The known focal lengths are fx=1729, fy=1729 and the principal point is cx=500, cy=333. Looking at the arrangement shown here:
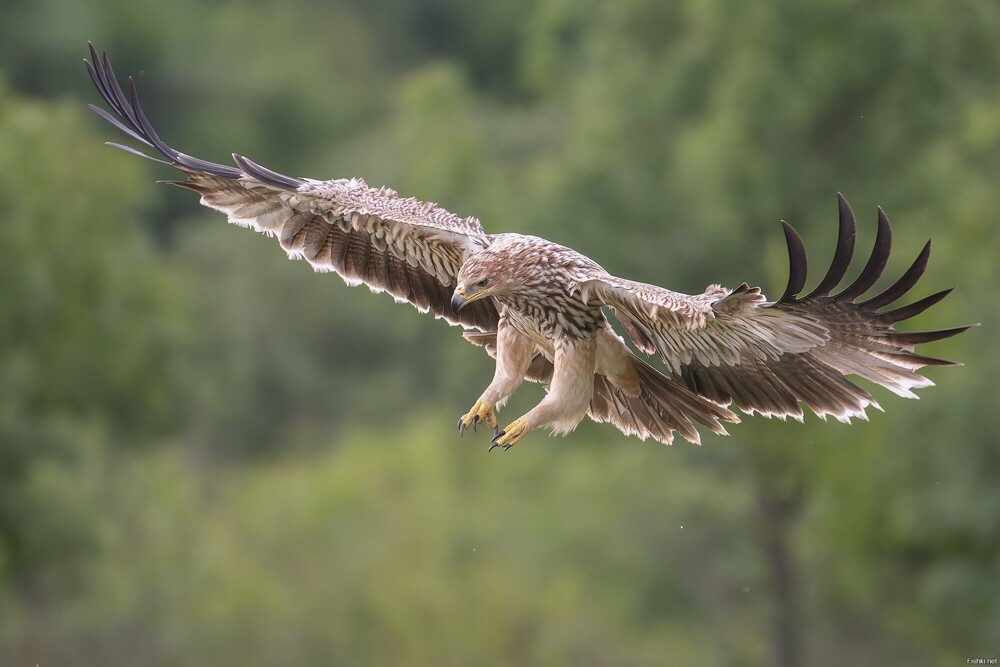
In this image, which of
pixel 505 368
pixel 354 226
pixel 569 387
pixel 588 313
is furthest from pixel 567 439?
pixel 569 387

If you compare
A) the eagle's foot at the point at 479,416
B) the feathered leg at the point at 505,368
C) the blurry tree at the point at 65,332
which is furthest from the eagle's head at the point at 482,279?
the blurry tree at the point at 65,332

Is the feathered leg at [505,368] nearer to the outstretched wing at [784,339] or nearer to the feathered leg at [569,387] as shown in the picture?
the feathered leg at [569,387]

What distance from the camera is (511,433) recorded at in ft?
29.2

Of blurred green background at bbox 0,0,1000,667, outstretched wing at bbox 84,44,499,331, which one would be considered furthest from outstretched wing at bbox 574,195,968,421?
blurred green background at bbox 0,0,1000,667

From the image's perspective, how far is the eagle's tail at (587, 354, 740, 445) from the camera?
9.84 meters

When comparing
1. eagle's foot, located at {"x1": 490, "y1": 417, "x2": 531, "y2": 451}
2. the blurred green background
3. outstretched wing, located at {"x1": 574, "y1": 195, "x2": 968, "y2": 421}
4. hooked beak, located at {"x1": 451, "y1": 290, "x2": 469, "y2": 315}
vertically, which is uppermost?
the blurred green background

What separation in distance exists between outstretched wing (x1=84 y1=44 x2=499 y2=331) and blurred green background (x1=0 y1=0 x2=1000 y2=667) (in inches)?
561

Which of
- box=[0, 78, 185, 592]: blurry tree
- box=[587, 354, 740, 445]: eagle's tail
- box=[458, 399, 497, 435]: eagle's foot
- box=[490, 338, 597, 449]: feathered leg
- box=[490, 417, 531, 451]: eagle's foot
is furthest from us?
box=[0, 78, 185, 592]: blurry tree

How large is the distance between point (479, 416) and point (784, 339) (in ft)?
5.45

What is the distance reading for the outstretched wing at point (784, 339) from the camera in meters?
8.55

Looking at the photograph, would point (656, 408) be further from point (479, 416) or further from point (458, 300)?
point (458, 300)

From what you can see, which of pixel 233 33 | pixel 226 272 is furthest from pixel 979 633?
pixel 233 33

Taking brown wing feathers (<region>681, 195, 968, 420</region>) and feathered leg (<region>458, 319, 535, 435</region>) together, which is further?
feathered leg (<region>458, 319, 535, 435</region>)

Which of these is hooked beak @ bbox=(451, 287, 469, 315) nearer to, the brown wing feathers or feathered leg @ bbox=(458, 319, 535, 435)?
feathered leg @ bbox=(458, 319, 535, 435)
